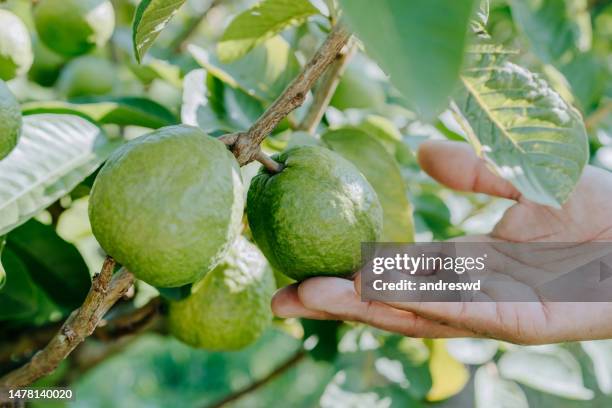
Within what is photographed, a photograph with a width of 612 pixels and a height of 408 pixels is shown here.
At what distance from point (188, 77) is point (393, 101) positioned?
2.28 ft

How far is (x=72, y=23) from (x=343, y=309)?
732 millimetres

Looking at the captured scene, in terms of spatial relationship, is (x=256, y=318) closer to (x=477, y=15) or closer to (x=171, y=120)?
(x=171, y=120)

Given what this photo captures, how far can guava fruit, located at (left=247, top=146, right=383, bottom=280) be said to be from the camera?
894 mm

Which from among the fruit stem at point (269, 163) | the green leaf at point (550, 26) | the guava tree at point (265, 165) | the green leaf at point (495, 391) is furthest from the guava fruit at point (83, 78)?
the green leaf at point (495, 391)

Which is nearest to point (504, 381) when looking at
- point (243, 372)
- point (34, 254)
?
point (34, 254)

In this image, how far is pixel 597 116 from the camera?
1.74 m

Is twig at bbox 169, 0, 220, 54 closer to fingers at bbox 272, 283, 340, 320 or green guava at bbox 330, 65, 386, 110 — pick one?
green guava at bbox 330, 65, 386, 110

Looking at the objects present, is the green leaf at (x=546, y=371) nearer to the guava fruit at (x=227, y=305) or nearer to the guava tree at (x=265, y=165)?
the guava tree at (x=265, y=165)

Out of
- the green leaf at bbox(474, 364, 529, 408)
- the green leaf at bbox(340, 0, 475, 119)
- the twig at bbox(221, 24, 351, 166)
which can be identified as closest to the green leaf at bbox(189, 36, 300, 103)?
the twig at bbox(221, 24, 351, 166)

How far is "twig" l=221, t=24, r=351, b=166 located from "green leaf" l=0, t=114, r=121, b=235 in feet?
0.89

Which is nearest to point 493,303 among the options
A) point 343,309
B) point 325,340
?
point 343,309

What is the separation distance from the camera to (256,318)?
117 centimetres

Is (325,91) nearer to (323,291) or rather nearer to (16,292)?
(323,291)

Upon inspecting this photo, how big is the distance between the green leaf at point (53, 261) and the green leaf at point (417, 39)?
0.81 metres
